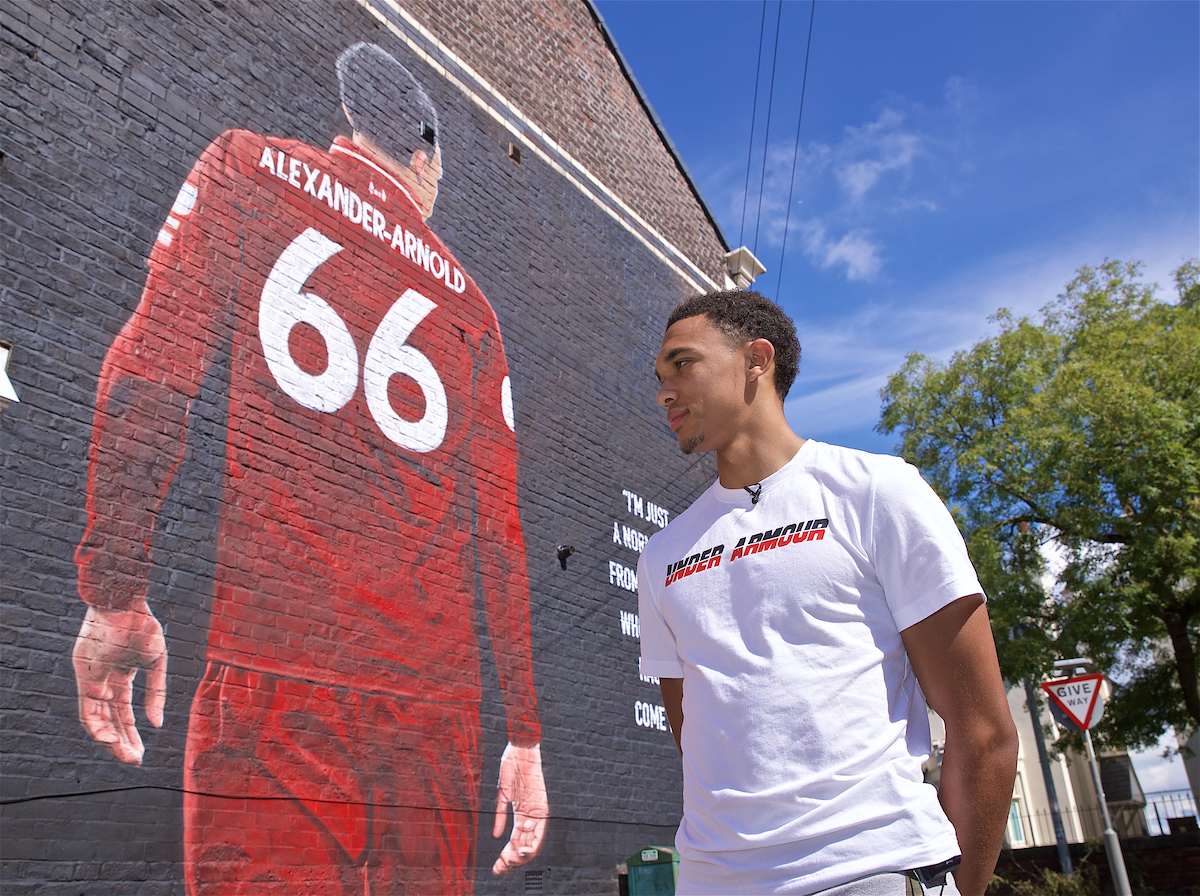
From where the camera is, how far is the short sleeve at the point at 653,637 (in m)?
2.01

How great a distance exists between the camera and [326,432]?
6.57 metres

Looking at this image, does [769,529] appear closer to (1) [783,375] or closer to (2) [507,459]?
(1) [783,375]

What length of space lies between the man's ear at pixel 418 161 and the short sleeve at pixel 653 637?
6.86m

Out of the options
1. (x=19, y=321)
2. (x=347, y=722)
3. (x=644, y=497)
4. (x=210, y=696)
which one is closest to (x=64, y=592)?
(x=210, y=696)

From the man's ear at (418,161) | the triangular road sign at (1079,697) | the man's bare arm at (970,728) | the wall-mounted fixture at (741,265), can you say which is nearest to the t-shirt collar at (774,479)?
the man's bare arm at (970,728)

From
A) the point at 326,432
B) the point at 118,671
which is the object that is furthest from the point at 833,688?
the point at 326,432

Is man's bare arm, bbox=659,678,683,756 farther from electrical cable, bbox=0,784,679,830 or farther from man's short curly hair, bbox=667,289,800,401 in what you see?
electrical cable, bbox=0,784,679,830

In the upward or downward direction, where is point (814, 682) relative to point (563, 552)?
downward

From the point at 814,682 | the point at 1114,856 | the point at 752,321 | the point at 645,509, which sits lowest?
the point at 1114,856

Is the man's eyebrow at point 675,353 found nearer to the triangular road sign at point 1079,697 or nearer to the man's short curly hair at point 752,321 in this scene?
the man's short curly hair at point 752,321

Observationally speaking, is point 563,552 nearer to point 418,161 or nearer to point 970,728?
point 418,161

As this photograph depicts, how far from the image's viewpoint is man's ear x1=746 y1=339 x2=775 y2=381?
214 cm

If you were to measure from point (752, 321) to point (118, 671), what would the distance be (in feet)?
14.1

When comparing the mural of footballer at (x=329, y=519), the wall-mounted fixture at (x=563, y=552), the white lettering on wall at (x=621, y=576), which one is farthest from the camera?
the white lettering on wall at (x=621, y=576)
